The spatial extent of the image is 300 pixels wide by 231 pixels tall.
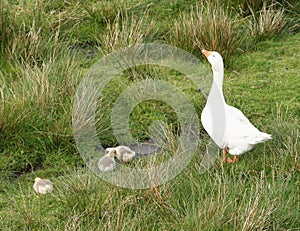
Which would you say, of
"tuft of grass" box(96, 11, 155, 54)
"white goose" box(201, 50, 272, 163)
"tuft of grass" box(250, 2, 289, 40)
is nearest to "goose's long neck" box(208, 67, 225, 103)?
"white goose" box(201, 50, 272, 163)

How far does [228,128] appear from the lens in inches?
213

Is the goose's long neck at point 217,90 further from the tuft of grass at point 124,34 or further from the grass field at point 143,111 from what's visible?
the tuft of grass at point 124,34

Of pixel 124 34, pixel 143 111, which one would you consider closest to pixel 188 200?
pixel 143 111

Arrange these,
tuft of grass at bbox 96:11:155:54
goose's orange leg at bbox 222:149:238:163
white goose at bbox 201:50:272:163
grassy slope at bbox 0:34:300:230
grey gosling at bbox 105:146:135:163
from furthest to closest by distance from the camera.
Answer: tuft of grass at bbox 96:11:155:54 → grey gosling at bbox 105:146:135:163 → goose's orange leg at bbox 222:149:238:163 → white goose at bbox 201:50:272:163 → grassy slope at bbox 0:34:300:230

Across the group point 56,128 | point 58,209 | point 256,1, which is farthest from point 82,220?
point 256,1

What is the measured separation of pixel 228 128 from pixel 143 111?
1424 millimetres

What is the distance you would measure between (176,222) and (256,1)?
413 centimetres

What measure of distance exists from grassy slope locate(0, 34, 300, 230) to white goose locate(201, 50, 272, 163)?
0.50 ft

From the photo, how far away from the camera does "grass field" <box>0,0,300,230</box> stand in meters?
4.88

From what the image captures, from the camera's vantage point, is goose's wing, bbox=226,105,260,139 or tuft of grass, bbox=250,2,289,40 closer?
goose's wing, bbox=226,105,260,139

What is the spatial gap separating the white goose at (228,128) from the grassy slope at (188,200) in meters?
0.15

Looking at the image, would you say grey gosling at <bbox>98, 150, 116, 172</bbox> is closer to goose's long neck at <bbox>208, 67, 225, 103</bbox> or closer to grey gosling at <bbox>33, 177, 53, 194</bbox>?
grey gosling at <bbox>33, 177, 53, 194</bbox>

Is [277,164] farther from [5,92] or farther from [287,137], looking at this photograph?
[5,92]

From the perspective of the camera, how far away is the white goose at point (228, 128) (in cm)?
533
